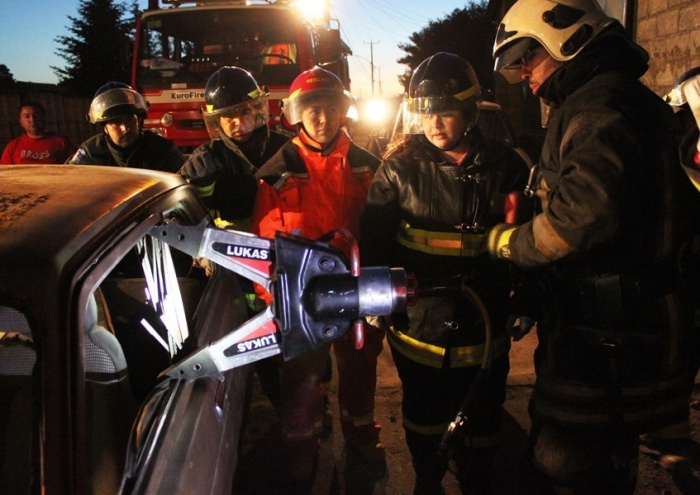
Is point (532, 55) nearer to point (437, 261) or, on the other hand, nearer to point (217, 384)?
point (437, 261)

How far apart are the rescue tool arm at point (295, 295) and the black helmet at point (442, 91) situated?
1.20 meters

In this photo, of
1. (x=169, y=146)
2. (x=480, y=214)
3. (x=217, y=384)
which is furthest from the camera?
(x=169, y=146)

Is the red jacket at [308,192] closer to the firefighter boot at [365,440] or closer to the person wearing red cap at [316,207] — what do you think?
the person wearing red cap at [316,207]

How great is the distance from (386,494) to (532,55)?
2.17 metres

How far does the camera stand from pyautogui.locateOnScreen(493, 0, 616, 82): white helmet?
197cm

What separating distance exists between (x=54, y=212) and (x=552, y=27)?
1.76 metres

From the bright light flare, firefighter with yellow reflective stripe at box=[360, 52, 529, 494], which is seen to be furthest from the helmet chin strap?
the bright light flare

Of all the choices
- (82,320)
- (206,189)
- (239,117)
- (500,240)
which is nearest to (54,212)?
(82,320)

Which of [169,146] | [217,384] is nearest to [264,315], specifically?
[217,384]

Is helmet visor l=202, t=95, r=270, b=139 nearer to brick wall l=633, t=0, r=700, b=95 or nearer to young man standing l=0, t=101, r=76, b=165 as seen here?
young man standing l=0, t=101, r=76, b=165

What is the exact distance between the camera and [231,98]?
10.8 feet

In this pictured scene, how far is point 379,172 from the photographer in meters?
2.48

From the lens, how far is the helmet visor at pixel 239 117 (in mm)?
3301

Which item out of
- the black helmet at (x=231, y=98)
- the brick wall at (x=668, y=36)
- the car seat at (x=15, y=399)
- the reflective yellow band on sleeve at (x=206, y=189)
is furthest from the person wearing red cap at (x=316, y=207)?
the brick wall at (x=668, y=36)
